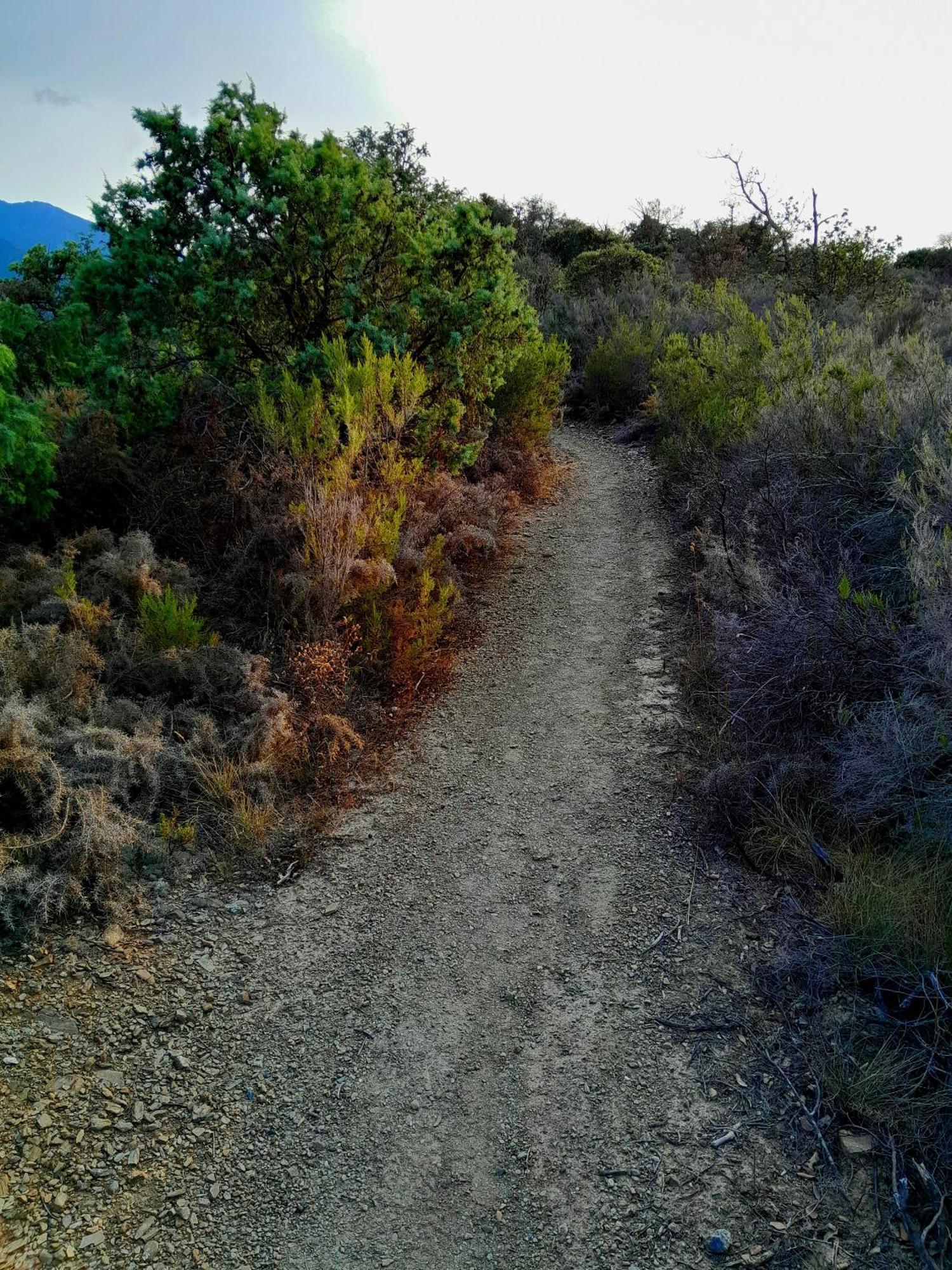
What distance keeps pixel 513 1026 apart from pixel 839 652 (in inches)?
110

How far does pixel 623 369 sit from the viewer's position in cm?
1387

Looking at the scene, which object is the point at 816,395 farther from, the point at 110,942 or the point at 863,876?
the point at 110,942

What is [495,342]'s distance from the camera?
28.8 feet

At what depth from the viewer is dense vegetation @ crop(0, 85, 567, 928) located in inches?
161

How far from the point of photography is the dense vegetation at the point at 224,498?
4.09m

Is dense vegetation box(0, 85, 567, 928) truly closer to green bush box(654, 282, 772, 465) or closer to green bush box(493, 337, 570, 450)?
green bush box(493, 337, 570, 450)

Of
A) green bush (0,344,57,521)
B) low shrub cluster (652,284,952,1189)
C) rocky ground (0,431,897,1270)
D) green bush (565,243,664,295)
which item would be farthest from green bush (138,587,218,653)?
green bush (565,243,664,295)

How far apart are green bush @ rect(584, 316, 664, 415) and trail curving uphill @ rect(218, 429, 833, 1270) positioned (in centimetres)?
966

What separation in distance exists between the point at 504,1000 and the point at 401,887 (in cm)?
91

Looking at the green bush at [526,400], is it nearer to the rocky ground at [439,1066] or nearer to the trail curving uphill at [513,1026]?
the trail curving uphill at [513,1026]

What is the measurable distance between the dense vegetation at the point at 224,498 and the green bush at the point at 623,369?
6.16 meters

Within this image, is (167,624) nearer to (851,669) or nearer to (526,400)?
(851,669)

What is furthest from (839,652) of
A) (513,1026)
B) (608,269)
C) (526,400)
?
(608,269)

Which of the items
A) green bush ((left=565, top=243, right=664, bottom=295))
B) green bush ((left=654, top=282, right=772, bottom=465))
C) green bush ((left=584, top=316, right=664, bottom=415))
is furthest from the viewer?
green bush ((left=565, top=243, right=664, bottom=295))
